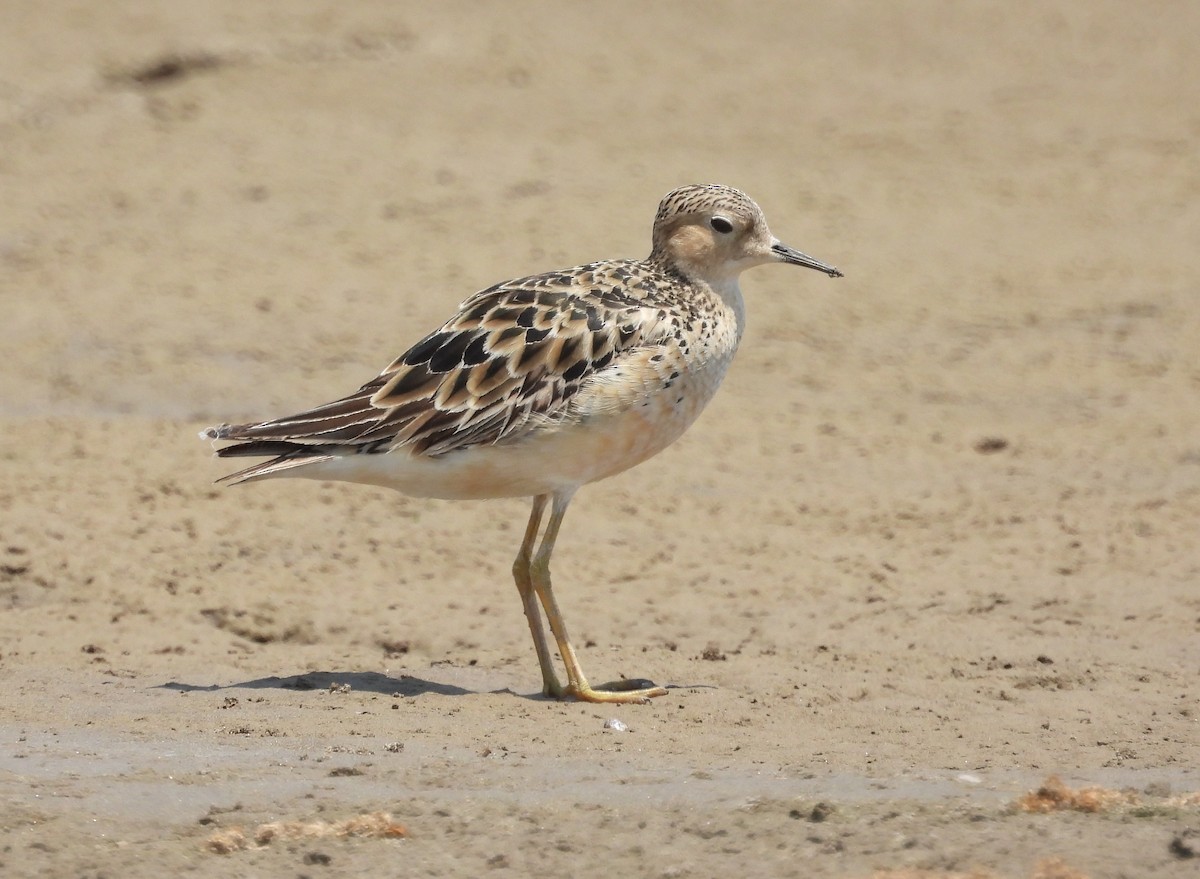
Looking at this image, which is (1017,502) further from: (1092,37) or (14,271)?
(1092,37)

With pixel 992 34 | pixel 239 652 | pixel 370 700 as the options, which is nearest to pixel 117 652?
pixel 239 652

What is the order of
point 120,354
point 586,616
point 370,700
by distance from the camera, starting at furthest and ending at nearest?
point 120,354
point 586,616
point 370,700

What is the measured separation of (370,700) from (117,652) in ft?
4.65

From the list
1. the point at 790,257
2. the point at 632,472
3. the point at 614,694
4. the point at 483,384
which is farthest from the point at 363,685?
the point at 632,472

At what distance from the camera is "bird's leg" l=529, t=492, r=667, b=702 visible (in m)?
8.22

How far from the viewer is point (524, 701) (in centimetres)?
825

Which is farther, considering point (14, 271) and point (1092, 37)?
point (1092, 37)

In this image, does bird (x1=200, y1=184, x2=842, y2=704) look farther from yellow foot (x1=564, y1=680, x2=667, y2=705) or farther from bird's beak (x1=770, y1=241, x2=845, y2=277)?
bird's beak (x1=770, y1=241, x2=845, y2=277)

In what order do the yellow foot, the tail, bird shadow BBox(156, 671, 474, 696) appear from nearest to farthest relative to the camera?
the tail, the yellow foot, bird shadow BBox(156, 671, 474, 696)

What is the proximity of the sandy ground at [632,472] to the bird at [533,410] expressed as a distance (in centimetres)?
86

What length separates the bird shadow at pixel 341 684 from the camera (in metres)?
8.31

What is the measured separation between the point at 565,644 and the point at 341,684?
954mm

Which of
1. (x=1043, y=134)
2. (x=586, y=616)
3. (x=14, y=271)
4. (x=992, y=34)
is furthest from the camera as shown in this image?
(x=992, y=34)

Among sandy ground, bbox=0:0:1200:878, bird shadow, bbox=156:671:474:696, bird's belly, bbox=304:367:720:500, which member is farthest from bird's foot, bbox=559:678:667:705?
bird's belly, bbox=304:367:720:500
